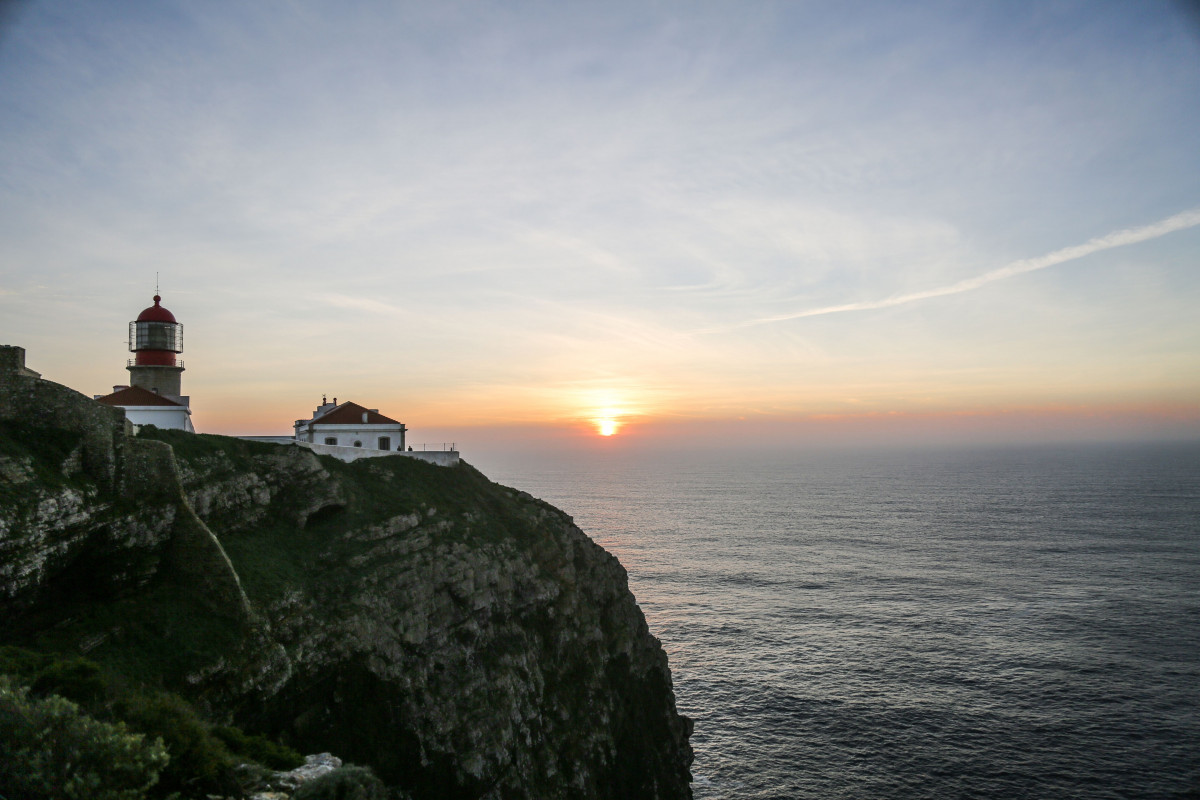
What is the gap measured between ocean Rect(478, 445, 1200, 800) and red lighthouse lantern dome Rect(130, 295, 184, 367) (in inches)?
2092

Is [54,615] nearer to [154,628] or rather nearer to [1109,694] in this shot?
[154,628]

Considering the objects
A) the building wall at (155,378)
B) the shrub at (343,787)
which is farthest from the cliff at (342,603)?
the building wall at (155,378)

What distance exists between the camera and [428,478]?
44.7m

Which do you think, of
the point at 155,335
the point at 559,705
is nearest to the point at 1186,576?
the point at 559,705

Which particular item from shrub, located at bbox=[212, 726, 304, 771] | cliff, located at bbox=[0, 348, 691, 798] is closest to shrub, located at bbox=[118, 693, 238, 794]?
shrub, located at bbox=[212, 726, 304, 771]

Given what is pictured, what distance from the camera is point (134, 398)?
152ft

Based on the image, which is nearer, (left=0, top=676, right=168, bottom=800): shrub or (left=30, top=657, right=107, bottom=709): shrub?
(left=0, top=676, right=168, bottom=800): shrub

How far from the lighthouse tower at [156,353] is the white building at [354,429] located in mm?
11069

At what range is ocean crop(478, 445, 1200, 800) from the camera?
139ft

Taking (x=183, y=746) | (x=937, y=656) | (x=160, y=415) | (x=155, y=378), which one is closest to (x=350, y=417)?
(x=160, y=415)

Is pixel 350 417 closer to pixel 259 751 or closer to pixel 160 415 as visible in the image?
pixel 160 415

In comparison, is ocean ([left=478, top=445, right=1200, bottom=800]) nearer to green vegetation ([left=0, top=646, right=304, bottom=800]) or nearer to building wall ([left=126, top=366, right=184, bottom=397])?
green vegetation ([left=0, top=646, right=304, bottom=800])

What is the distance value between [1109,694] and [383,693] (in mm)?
55564

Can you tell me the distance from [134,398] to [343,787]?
4257cm
